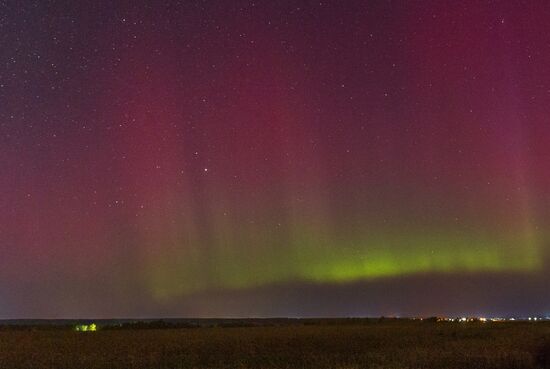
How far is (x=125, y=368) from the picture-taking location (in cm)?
2800

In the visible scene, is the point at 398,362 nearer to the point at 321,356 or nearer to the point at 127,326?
the point at 321,356

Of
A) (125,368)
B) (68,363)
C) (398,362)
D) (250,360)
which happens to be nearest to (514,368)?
(398,362)

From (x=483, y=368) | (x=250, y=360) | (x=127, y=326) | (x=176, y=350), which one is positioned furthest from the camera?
(x=127, y=326)

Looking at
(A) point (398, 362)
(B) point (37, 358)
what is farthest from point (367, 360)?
(B) point (37, 358)

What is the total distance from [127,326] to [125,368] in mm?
55145

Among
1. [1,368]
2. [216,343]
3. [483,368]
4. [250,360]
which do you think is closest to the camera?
[483,368]

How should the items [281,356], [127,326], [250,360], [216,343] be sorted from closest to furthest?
[250,360]
[281,356]
[216,343]
[127,326]

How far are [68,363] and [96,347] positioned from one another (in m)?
10.3

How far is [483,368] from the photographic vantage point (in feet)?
80.9

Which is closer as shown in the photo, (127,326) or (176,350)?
(176,350)

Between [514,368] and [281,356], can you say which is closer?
[514,368]

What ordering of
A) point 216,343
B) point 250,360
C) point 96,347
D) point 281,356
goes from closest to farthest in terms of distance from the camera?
point 250,360 → point 281,356 → point 96,347 → point 216,343

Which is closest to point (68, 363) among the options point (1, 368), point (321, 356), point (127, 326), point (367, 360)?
point (1, 368)

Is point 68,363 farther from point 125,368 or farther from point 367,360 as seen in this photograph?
point 367,360
